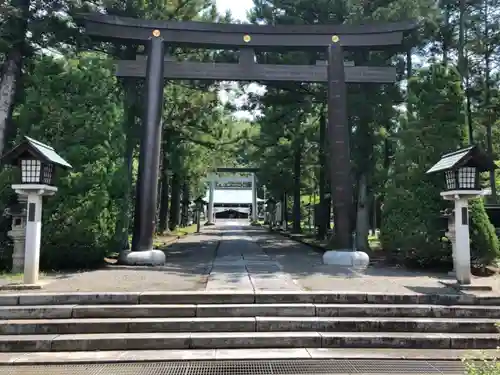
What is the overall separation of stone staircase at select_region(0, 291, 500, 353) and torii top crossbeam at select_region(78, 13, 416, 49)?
7.70m

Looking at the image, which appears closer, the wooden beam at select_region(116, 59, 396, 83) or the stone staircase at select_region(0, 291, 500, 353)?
the stone staircase at select_region(0, 291, 500, 353)

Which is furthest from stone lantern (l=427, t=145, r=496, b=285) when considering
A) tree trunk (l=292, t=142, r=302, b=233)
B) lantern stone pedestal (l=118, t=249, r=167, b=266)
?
tree trunk (l=292, t=142, r=302, b=233)

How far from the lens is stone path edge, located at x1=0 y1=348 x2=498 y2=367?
5406 millimetres

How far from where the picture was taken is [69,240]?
32.6ft

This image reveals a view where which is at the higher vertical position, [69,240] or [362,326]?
[69,240]

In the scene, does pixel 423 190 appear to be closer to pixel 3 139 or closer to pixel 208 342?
pixel 208 342

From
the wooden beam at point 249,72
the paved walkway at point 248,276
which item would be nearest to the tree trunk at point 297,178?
the wooden beam at point 249,72

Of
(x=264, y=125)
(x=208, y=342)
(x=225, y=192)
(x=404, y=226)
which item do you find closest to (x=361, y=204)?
(x=404, y=226)

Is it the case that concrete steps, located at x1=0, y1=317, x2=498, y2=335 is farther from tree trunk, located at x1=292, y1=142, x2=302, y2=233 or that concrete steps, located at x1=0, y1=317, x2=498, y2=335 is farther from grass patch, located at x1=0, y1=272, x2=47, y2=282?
tree trunk, located at x1=292, y1=142, x2=302, y2=233

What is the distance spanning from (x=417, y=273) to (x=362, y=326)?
4.67 metres

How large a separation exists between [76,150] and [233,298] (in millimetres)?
5679

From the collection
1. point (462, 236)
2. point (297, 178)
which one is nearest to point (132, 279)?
point (462, 236)

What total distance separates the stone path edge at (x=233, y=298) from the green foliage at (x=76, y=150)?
322 cm

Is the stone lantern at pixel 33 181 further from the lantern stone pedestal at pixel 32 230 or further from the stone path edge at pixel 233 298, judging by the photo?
the stone path edge at pixel 233 298
